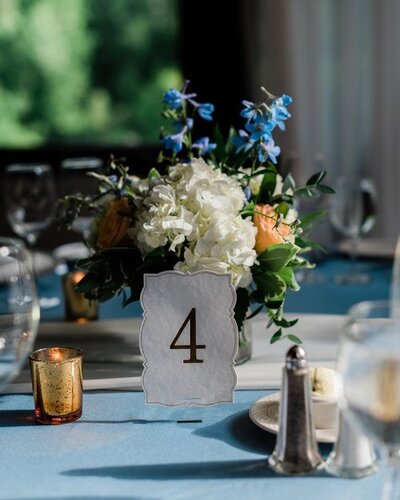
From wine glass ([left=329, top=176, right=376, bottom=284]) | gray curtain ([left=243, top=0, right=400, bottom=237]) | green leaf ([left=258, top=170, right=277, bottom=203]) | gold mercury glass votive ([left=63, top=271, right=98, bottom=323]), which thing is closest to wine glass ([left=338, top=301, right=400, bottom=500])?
green leaf ([left=258, top=170, right=277, bottom=203])

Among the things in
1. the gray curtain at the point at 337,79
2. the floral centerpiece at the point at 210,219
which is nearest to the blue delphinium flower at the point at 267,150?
the floral centerpiece at the point at 210,219

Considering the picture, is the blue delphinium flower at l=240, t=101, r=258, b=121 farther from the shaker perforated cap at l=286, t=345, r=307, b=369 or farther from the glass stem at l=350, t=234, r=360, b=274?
the glass stem at l=350, t=234, r=360, b=274

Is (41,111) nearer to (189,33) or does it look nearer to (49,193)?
(189,33)

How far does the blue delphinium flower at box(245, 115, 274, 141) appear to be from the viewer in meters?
1.24

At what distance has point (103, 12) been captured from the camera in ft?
14.1

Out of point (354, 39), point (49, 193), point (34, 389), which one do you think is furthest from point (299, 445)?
point (354, 39)

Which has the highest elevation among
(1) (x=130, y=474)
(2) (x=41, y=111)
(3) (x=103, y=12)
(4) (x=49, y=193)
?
(3) (x=103, y=12)

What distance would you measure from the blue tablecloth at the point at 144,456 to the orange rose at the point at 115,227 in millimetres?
224

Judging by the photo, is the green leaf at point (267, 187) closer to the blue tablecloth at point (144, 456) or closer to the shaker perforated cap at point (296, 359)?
the blue tablecloth at point (144, 456)

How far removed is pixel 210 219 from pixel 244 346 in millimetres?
257

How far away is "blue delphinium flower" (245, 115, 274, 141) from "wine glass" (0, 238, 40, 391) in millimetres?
393

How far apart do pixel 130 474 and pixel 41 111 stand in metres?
3.72

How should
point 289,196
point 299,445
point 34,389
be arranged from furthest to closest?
point 289,196
point 34,389
point 299,445

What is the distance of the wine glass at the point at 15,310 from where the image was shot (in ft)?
3.12
